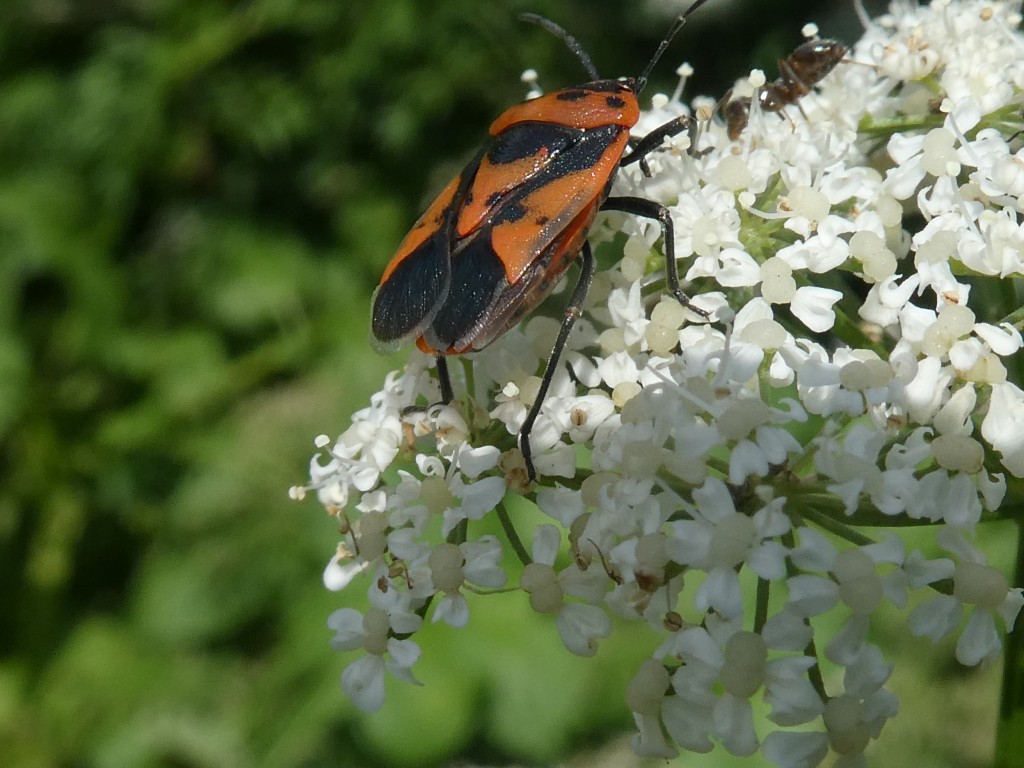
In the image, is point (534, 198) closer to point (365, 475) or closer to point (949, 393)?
point (365, 475)

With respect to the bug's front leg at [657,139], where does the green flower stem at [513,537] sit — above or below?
below

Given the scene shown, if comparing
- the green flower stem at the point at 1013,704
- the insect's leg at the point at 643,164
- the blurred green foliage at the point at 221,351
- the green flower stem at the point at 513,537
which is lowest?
the blurred green foliage at the point at 221,351

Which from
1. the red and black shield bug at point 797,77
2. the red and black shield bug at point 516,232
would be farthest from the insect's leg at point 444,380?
the red and black shield bug at point 797,77

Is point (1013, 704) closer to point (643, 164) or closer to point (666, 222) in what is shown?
point (666, 222)

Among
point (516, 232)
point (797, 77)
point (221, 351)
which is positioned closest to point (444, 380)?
point (516, 232)

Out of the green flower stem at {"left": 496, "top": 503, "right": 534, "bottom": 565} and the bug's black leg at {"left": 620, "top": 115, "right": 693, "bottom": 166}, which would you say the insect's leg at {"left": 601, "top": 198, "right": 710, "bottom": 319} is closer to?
the bug's black leg at {"left": 620, "top": 115, "right": 693, "bottom": 166}

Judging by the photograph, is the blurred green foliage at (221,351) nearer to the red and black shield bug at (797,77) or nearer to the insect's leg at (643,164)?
the insect's leg at (643,164)

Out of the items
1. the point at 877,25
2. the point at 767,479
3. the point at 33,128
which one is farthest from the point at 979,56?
the point at 33,128
